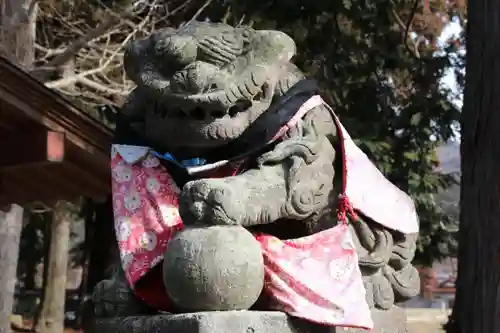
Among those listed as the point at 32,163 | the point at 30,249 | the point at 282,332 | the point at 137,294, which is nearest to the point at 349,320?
the point at 282,332

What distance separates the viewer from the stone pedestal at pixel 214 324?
6.61 ft

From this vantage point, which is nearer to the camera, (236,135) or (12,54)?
(236,135)

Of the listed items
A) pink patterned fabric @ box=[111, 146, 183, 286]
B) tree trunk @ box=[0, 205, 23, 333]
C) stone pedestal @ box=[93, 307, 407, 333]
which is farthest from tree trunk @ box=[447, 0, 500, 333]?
tree trunk @ box=[0, 205, 23, 333]

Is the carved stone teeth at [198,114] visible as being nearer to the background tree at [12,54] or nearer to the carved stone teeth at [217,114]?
the carved stone teeth at [217,114]

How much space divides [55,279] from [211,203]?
431 inches

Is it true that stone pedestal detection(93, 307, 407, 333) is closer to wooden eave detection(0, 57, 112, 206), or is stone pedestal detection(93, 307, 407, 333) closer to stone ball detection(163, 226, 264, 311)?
stone ball detection(163, 226, 264, 311)

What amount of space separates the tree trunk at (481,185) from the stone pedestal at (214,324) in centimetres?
148

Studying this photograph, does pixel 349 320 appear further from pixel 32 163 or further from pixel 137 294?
pixel 32 163

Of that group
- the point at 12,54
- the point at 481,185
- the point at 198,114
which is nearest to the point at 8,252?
the point at 12,54

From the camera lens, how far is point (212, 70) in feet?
7.34

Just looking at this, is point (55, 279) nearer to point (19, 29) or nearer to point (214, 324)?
point (19, 29)

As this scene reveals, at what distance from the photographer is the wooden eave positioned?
4.86 metres

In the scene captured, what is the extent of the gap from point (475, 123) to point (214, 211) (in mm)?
2093

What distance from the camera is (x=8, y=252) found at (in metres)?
8.06
